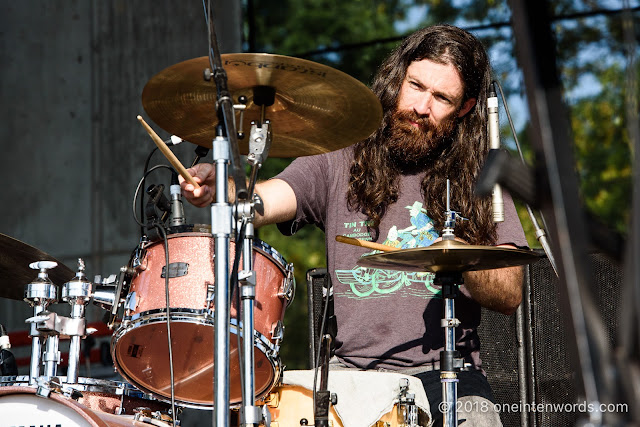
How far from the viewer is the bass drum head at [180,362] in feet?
6.81

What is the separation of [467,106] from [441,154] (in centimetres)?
24

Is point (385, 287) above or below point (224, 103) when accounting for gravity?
below

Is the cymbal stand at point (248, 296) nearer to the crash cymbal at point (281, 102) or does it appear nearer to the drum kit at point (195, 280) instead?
the drum kit at point (195, 280)

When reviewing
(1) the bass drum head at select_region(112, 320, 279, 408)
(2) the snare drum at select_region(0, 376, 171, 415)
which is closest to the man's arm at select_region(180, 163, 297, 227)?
(1) the bass drum head at select_region(112, 320, 279, 408)

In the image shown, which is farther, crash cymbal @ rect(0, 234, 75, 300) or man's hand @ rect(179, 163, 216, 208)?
crash cymbal @ rect(0, 234, 75, 300)

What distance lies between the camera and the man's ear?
2.87 meters

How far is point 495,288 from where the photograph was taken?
2365mm

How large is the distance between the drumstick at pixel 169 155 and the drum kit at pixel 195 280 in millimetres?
140

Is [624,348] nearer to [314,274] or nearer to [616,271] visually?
[616,271]

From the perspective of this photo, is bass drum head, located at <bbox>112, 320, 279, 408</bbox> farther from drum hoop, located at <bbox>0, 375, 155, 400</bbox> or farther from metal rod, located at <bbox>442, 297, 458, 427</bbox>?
metal rod, located at <bbox>442, 297, 458, 427</bbox>

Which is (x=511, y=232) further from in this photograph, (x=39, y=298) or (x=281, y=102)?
(x=39, y=298)

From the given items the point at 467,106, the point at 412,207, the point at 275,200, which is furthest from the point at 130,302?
the point at 467,106

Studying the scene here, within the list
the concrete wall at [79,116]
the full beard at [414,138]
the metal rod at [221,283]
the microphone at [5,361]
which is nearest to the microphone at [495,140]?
the full beard at [414,138]

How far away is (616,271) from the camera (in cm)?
282
